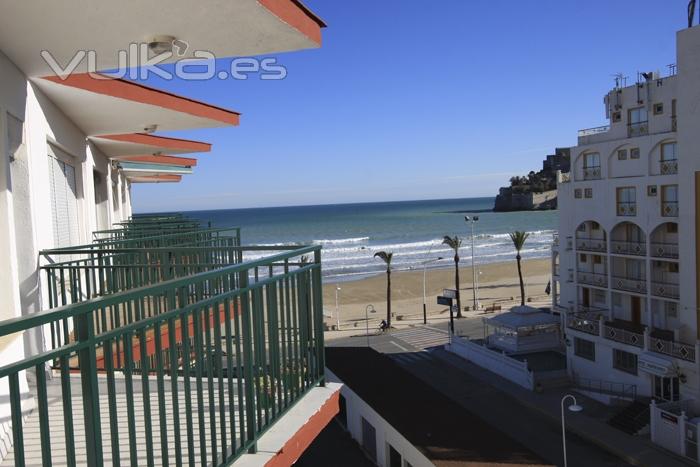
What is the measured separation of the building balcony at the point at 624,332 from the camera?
78.9ft

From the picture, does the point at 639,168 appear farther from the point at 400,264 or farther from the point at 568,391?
the point at 400,264

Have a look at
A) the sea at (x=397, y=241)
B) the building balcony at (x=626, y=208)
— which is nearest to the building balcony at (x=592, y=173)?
the building balcony at (x=626, y=208)

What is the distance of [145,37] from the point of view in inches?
182

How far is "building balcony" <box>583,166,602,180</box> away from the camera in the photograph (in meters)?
27.6

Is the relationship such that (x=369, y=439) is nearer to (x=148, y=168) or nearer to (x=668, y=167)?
(x=148, y=168)

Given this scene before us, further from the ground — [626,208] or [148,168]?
[148,168]

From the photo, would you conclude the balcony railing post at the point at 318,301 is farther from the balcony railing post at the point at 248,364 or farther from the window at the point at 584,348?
the window at the point at 584,348

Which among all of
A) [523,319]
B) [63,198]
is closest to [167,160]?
[63,198]

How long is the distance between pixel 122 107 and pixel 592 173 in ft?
81.4

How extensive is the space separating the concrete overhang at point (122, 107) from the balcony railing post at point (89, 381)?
5515 millimetres

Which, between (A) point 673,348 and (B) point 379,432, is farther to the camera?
(A) point 673,348

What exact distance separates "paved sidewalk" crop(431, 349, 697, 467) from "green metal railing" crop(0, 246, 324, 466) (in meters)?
18.0

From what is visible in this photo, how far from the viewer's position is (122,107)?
8.70 meters

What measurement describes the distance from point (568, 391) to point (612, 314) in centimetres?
469
